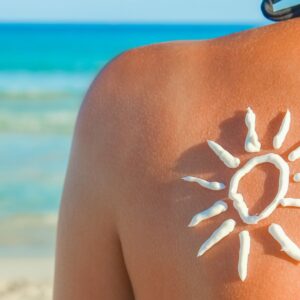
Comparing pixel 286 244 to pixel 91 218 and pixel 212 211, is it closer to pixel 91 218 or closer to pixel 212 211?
pixel 212 211

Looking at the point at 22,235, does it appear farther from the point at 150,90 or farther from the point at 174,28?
the point at 174,28

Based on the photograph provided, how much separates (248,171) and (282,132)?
5 cm

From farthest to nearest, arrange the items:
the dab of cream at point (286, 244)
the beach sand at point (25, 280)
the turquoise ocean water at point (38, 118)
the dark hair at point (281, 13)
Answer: the turquoise ocean water at point (38, 118), the beach sand at point (25, 280), the dark hair at point (281, 13), the dab of cream at point (286, 244)

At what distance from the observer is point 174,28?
2819cm

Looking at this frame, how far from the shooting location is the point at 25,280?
376 centimetres

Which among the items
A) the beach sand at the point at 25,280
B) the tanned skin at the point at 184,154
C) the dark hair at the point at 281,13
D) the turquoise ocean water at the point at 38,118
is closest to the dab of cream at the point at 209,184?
the tanned skin at the point at 184,154

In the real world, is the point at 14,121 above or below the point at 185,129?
above

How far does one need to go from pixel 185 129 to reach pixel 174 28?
90.9 feet

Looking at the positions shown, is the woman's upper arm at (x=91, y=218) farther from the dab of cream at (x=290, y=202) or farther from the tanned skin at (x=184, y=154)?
the dab of cream at (x=290, y=202)

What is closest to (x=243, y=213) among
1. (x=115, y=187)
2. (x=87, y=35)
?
(x=115, y=187)

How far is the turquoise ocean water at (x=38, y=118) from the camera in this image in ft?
15.0

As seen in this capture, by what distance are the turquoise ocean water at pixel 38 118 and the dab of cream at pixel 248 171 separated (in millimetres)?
3409

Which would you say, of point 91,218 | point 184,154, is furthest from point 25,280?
point 184,154

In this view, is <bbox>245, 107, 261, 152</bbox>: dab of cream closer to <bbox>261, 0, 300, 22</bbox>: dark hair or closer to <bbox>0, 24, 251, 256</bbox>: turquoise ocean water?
<bbox>261, 0, 300, 22</bbox>: dark hair
